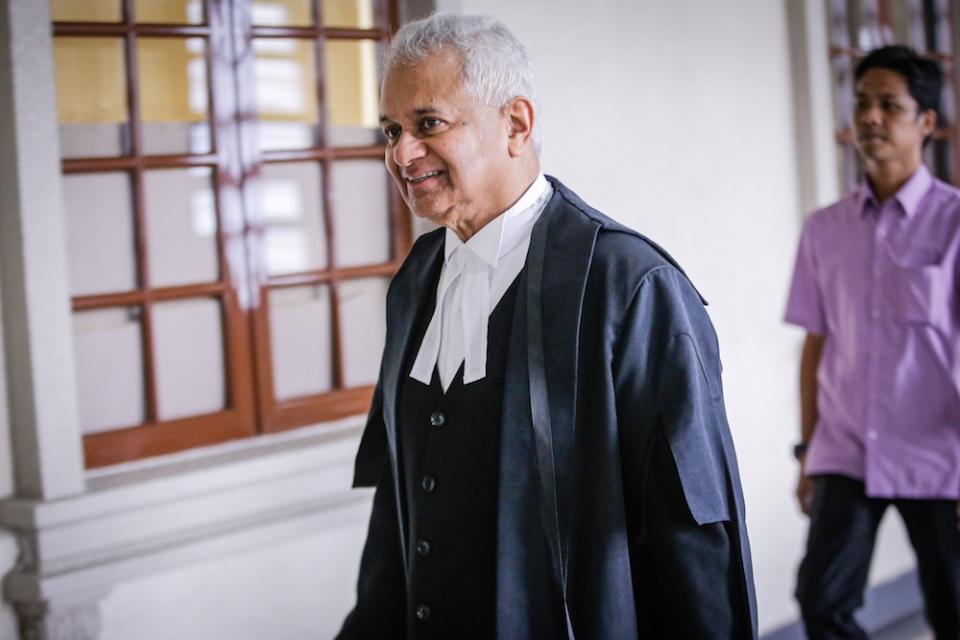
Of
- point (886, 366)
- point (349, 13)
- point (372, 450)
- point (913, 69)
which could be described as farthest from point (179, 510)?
point (913, 69)

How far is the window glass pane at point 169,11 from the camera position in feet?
8.68

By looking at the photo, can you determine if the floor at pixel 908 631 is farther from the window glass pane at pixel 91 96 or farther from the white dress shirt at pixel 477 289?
the window glass pane at pixel 91 96

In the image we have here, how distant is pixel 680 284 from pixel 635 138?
1925 mm

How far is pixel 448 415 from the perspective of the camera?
169 cm

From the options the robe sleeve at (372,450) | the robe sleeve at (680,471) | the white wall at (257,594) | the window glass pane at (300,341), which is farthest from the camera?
the window glass pane at (300,341)

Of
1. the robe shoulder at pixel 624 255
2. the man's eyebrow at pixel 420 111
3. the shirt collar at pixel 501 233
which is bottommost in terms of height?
the robe shoulder at pixel 624 255

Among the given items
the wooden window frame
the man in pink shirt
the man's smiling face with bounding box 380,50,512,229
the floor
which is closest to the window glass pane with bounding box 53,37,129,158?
the wooden window frame

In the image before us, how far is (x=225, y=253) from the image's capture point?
277cm

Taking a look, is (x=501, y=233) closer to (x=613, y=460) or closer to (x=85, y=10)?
(x=613, y=460)

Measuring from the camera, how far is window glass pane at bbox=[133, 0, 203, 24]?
264cm

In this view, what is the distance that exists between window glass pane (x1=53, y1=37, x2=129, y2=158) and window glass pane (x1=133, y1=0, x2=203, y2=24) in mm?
94

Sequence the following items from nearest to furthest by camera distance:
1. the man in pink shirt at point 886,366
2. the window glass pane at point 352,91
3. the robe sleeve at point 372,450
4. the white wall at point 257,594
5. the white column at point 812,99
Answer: the robe sleeve at point 372,450
the white wall at point 257,594
the man in pink shirt at point 886,366
the window glass pane at point 352,91
the white column at point 812,99

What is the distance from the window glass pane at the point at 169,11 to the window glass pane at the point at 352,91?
1.22 ft

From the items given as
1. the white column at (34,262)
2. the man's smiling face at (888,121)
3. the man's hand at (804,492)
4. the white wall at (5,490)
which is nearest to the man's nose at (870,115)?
the man's smiling face at (888,121)
